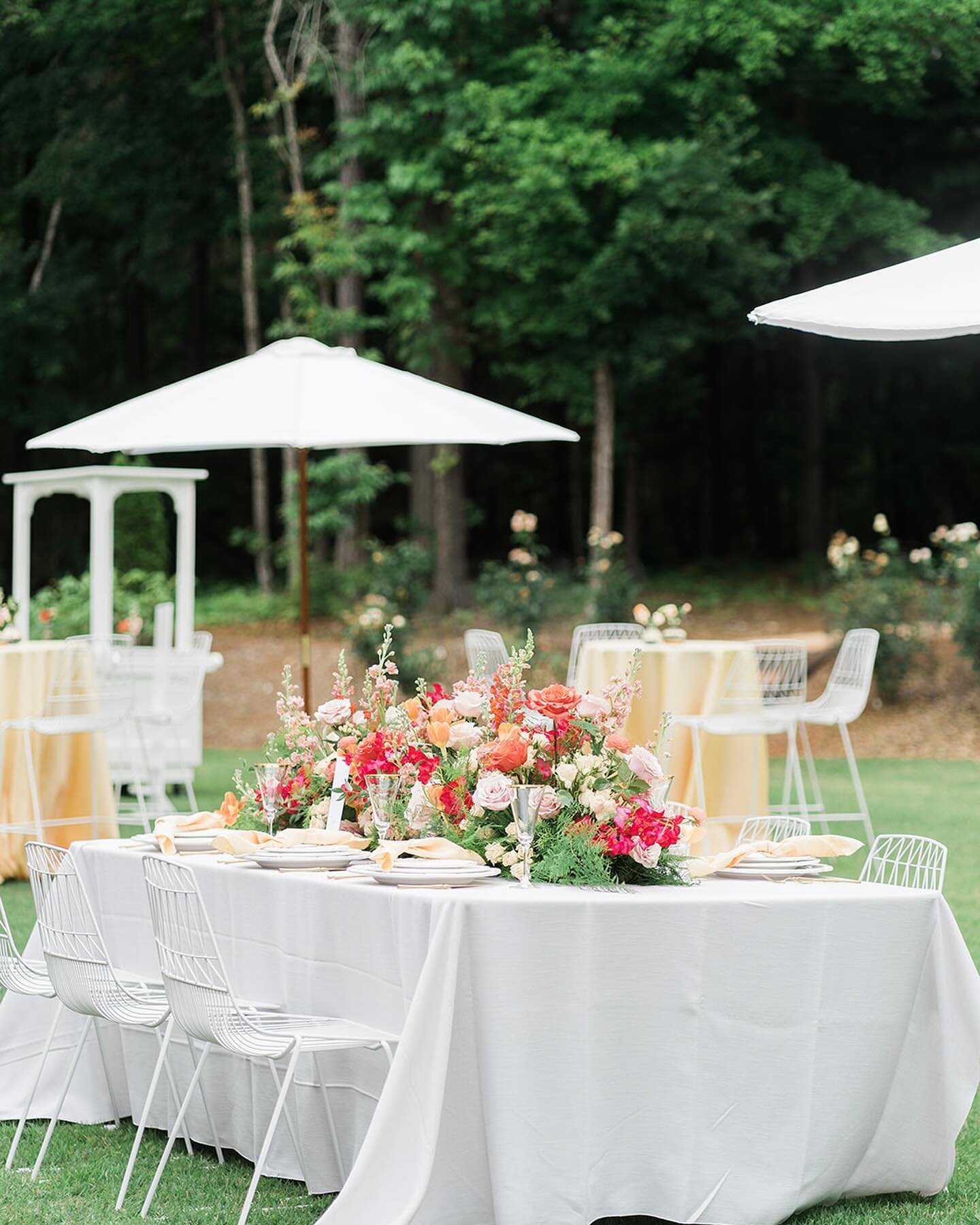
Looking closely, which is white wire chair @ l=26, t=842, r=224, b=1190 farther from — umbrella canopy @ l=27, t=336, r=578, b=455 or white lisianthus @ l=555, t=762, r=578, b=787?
umbrella canopy @ l=27, t=336, r=578, b=455

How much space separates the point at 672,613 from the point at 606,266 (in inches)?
359

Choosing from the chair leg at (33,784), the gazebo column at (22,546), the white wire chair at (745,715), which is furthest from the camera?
the gazebo column at (22,546)

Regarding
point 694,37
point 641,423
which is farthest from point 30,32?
point 641,423

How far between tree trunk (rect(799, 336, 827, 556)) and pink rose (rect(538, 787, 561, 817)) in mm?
19148

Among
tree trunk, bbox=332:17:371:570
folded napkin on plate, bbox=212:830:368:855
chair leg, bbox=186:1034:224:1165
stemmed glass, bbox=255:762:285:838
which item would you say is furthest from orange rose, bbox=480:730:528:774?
tree trunk, bbox=332:17:371:570

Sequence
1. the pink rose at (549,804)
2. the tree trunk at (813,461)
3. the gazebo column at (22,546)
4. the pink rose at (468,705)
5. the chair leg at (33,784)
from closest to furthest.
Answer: the pink rose at (549,804), the pink rose at (468,705), the chair leg at (33,784), the gazebo column at (22,546), the tree trunk at (813,461)

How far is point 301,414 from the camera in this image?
7.62 meters

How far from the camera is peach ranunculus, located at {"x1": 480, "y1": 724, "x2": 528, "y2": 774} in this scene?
4090 millimetres

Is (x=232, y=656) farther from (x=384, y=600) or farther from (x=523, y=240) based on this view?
(x=523, y=240)

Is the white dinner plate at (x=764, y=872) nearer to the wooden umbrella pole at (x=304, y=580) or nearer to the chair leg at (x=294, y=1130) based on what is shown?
the chair leg at (x=294, y=1130)

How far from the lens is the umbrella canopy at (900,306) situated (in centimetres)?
446

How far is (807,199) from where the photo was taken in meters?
18.5

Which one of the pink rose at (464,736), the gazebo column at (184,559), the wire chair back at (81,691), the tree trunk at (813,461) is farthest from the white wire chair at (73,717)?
the tree trunk at (813,461)

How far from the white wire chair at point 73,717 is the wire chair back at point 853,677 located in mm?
3989
